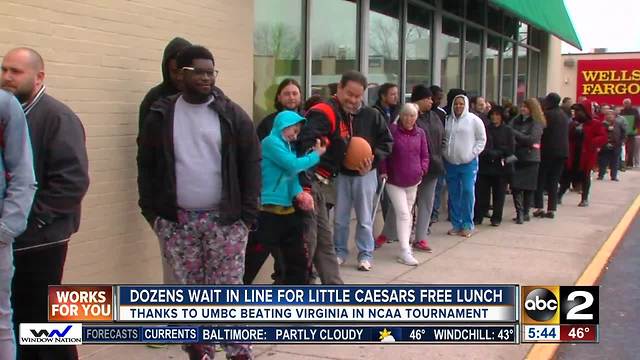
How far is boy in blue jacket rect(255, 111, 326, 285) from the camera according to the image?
4.99m

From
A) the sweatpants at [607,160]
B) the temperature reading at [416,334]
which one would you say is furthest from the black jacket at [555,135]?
the sweatpants at [607,160]

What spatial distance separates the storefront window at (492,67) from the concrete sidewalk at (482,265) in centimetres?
399

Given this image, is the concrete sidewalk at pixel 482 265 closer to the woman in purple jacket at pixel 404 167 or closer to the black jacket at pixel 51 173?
the woman in purple jacket at pixel 404 167

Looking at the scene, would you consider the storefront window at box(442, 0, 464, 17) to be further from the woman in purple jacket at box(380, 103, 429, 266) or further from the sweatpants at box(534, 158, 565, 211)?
the woman in purple jacket at box(380, 103, 429, 266)

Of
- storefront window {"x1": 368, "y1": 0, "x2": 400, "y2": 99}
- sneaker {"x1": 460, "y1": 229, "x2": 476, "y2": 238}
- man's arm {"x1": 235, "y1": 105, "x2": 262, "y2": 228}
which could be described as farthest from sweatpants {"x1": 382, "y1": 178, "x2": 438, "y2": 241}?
man's arm {"x1": 235, "y1": 105, "x2": 262, "y2": 228}

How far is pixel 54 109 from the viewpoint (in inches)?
139

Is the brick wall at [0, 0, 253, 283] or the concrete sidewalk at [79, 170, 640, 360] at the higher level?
the brick wall at [0, 0, 253, 283]

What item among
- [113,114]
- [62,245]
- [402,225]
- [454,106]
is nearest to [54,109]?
[62,245]

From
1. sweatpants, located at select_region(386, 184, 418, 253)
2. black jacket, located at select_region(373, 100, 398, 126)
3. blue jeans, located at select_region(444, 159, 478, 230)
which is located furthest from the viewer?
blue jeans, located at select_region(444, 159, 478, 230)

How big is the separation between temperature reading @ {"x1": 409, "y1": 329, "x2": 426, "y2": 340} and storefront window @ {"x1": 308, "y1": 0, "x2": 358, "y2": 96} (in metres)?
3.92

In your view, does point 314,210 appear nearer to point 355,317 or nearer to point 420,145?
point 355,317

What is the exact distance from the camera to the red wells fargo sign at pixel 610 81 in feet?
86.5

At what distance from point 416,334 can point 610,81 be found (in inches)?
1000

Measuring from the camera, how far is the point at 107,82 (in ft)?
15.8
